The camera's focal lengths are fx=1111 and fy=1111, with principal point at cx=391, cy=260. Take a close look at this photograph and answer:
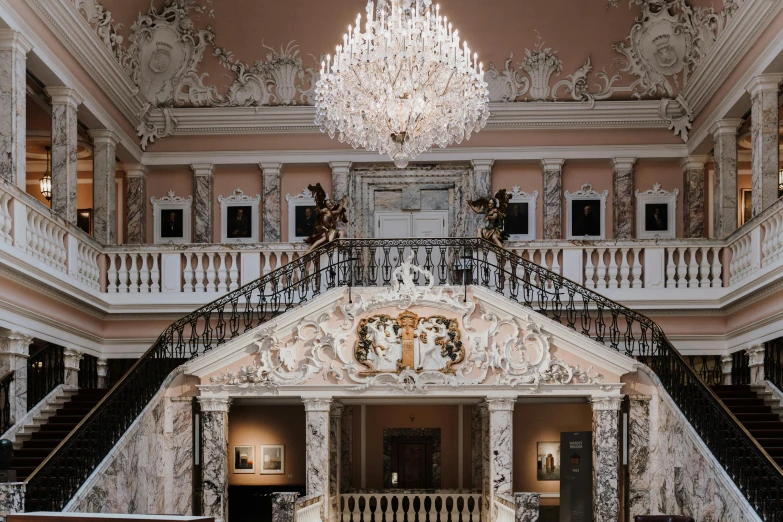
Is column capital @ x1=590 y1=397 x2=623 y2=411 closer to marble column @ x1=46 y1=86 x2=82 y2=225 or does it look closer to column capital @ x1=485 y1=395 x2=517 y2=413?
column capital @ x1=485 y1=395 x2=517 y2=413

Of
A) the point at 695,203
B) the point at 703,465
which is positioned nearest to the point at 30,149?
the point at 695,203

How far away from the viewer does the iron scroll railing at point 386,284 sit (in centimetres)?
1206

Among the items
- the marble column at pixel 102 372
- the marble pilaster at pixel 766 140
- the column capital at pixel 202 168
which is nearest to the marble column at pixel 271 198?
the column capital at pixel 202 168

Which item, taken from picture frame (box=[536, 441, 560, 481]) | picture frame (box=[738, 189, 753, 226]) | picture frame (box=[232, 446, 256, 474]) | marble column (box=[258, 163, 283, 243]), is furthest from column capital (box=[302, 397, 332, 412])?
picture frame (box=[738, 189, 753, 226])

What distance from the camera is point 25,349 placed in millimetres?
13562

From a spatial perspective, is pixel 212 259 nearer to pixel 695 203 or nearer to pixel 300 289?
pixel 300 289

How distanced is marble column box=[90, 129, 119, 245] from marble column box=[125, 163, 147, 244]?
144 cm

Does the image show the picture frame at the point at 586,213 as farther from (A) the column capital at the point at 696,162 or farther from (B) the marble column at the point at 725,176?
(B) the marble column at the point at 725,176

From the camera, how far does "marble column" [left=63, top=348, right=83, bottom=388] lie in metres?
15.2

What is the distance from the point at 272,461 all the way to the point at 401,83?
8.91 metres

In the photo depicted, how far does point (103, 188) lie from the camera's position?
1728cm

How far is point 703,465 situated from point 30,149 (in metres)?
13.2

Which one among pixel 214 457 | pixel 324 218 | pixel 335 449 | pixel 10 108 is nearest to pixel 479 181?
pixel 324 218

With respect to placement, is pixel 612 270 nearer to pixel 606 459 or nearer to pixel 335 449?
pixel 606 459
